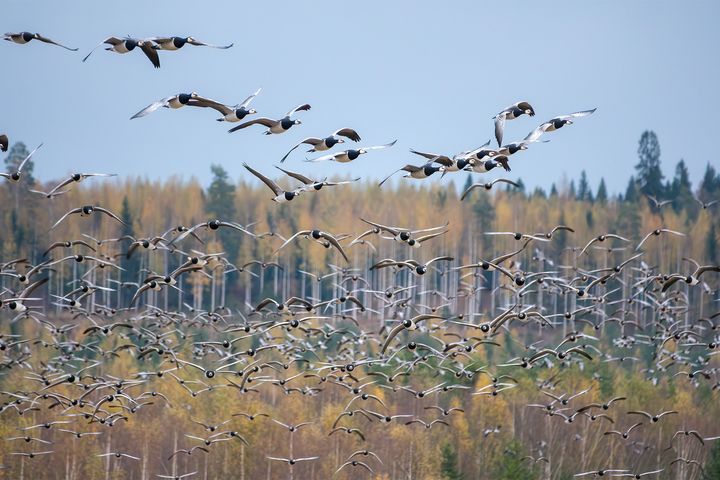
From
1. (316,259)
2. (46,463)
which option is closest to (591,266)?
(316,259)

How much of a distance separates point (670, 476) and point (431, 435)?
14.5 m

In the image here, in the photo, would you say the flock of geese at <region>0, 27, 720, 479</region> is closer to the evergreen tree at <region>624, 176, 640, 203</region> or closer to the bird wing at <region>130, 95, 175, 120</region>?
the bird wing at <region>130, 95, 175, 120</region>

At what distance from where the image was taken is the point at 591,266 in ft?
367

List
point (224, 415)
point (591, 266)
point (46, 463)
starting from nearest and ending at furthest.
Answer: point (46, 463)
point (224, 415)
point (591, 266)

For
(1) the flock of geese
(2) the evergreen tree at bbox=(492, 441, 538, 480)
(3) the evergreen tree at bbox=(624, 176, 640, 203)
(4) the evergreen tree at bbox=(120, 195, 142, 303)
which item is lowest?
(2) the evergreen tree at bbox=(492, 441, 538, 480)

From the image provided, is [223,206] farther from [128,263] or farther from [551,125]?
[551,125]

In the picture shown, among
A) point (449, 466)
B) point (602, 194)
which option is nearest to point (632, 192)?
point (602, 194)

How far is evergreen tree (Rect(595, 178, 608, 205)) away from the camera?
5206 inches

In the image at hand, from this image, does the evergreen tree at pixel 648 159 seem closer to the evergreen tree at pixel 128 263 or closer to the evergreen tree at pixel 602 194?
the evergreen tree at pixel 602 194

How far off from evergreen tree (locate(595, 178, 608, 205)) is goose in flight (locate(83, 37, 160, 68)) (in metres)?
110

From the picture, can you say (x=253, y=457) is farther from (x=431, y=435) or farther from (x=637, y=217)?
(x=637, y=217)

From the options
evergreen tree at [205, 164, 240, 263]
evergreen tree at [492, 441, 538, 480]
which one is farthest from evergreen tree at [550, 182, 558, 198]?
evergreen tree at [492, 441, 538, 480]

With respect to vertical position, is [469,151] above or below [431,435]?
above

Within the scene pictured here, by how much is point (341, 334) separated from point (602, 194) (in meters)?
94.9
